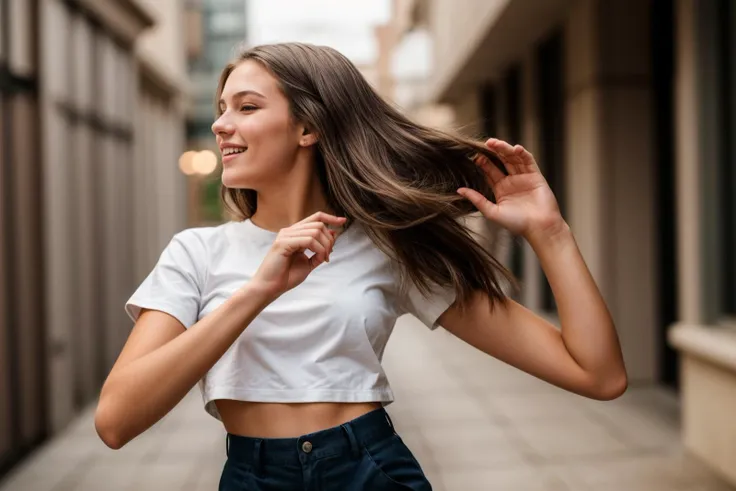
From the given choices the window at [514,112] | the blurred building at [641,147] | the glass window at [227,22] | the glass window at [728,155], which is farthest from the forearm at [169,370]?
the glass window at [227,22]

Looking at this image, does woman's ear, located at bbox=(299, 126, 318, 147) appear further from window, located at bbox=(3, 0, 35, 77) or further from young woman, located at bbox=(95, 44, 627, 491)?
window, located at bbox=(3, 0, 35, 77)

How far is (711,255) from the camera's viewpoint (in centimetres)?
447

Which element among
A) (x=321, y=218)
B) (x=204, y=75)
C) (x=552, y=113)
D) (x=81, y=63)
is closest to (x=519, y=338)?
(x=321, y=218)

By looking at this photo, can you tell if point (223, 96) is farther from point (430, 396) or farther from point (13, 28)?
point (430, 396)

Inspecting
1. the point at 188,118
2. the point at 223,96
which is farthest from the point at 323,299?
the point at 188,118

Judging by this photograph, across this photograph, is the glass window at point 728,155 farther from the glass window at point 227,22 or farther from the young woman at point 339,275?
the glass window at point 227,22

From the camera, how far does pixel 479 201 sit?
5.52ft

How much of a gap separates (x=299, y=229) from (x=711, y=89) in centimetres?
368

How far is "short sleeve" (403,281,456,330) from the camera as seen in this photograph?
1.67 m

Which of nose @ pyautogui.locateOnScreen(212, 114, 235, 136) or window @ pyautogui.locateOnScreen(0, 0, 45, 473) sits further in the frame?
window @ pyautogui.locateOnScreen(0, 0, 45, 473)

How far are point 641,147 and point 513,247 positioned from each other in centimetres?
133

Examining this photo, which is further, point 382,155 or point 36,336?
point 36,336

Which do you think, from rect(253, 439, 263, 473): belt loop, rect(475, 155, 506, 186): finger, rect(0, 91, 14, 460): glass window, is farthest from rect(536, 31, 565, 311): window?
rect(253, 439, 263, 473): belt loop

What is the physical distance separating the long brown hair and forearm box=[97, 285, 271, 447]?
38 cm
